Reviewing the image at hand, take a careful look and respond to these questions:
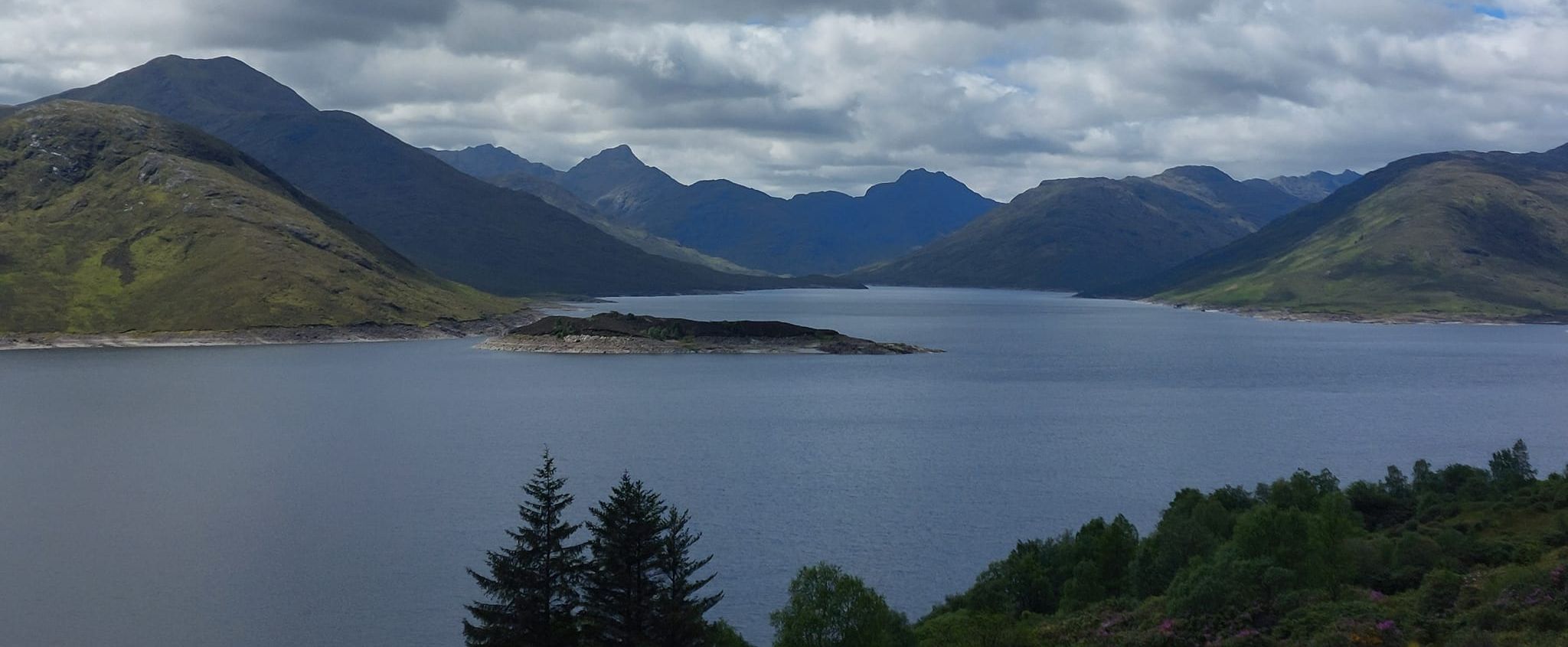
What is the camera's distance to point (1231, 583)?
4634 cm

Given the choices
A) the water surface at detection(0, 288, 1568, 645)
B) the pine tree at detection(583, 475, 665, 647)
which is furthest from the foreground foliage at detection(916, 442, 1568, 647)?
the pine tree at detection(583, 475, 665, 647)

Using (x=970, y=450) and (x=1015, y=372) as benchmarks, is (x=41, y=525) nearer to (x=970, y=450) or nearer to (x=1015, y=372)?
(x=970, y=450)

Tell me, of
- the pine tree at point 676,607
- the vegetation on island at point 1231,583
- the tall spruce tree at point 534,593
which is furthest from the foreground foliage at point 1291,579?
the tall spruce tree at point 534,593

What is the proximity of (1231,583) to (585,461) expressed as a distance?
60142 millimetres

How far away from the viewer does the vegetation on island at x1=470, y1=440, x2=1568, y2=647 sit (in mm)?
39812

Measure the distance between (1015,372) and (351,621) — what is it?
432 ft

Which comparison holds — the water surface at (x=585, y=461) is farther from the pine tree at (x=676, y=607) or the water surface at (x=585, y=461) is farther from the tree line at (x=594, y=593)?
the tree line at (x=594, y=593)

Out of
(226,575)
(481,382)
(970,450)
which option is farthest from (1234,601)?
(481,382)

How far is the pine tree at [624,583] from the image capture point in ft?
127

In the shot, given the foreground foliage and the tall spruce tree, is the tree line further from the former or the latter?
the foreground foliage

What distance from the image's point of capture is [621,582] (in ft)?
128

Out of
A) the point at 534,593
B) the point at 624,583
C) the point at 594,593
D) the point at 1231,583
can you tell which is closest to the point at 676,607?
the point at 624,583

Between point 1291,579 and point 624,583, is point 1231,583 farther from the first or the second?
point 624,583

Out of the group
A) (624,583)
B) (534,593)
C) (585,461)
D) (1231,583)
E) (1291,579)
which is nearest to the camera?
(534,593)
